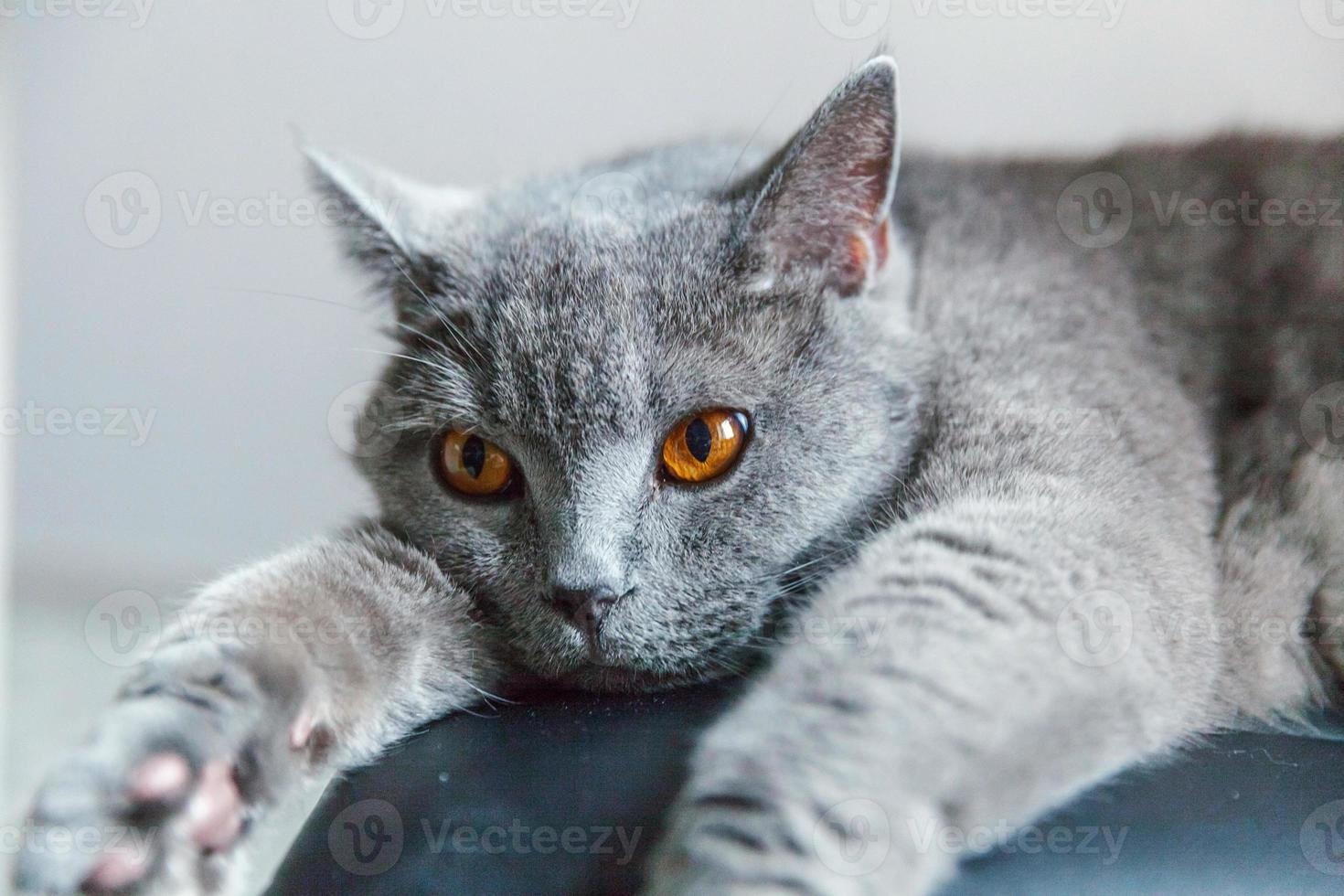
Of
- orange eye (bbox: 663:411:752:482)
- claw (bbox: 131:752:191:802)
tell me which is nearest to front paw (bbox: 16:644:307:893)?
claw (bbox: 131:752:191:802)

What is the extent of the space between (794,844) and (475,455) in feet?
1.94

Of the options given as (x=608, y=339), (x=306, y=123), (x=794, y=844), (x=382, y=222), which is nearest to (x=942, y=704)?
(x=794, y=844)

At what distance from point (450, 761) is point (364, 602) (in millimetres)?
212

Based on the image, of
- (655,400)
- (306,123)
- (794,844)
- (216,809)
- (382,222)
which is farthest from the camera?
(306,123)

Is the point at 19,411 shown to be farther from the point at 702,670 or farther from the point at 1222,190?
the point at 1222,190

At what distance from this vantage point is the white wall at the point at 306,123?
5.85ft

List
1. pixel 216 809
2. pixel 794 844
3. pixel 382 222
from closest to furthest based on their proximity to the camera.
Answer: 1. pixel 794 844
2. pixel 216 809
3. pixel 382 222

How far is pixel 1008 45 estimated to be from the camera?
1.81 metres

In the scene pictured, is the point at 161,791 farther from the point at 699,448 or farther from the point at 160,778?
the point at 699,448

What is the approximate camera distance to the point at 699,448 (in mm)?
1078

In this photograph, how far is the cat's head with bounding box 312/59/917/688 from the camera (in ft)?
3.41

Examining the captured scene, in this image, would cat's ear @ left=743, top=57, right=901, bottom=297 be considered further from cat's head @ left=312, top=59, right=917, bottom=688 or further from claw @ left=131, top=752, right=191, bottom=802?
claw @ left=131, top=752, right=191, bottom=802

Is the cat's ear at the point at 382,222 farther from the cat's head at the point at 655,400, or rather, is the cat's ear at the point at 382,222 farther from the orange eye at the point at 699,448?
the orange eye at the point at 699,448

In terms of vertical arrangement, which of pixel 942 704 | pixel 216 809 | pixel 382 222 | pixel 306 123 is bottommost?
pixel 216 809
